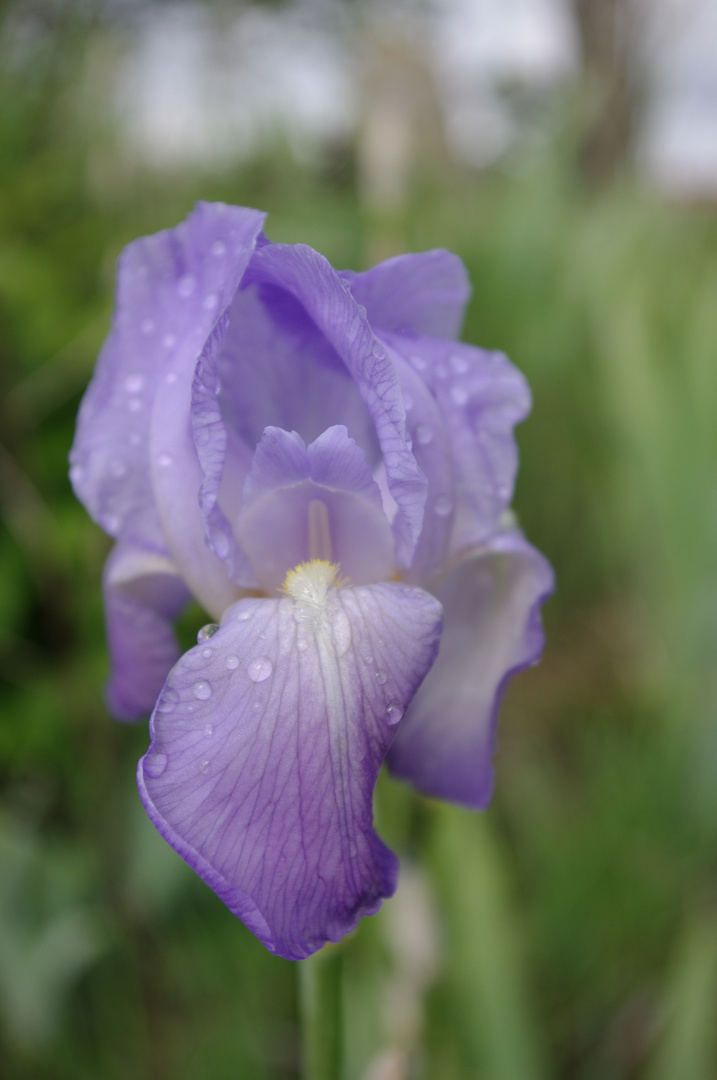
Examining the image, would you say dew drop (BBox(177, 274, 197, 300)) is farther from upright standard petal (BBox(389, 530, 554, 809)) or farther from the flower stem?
the flower stem

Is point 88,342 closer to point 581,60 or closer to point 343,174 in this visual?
point 343,174

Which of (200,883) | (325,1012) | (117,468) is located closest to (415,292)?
(117,468)

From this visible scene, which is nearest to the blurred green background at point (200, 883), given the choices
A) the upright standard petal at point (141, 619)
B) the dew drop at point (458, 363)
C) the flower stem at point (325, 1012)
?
the flower stem at point (325, 1012)

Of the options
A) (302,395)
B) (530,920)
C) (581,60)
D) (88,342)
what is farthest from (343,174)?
(581,60)

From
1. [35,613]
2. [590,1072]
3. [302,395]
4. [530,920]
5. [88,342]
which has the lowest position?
[590,1072]

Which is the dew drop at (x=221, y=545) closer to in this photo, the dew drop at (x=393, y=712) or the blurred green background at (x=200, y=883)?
the dew drop at (x=393, y=712)

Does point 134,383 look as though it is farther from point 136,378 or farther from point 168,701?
point 168,701
